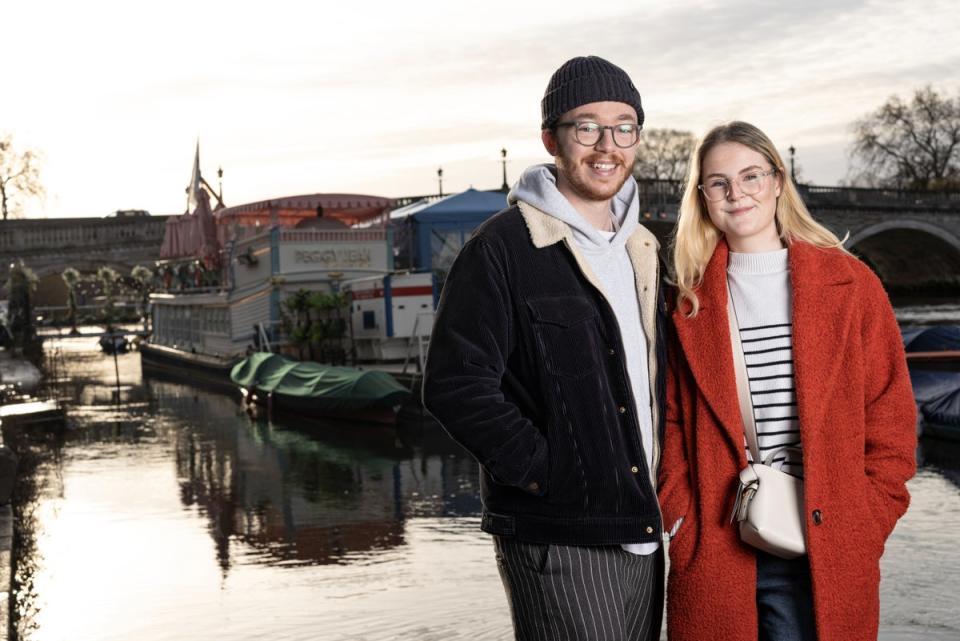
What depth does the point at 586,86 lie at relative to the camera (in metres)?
3.05

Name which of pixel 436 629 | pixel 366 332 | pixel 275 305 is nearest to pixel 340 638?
pixel 436 629

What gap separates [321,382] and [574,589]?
15.5 meters

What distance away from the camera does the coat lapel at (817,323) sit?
291 cm

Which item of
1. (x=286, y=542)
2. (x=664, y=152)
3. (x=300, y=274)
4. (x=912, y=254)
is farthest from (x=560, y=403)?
(x=664, y=152)

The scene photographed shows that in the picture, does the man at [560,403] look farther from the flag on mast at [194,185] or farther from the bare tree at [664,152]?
the bare tree at [664,152]

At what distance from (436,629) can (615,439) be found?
4396 mm

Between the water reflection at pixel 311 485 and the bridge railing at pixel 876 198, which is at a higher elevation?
the bridge railing at pixel 876 198

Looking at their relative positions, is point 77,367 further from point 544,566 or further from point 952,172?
point 952,172

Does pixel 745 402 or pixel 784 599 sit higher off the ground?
pixel 745 402

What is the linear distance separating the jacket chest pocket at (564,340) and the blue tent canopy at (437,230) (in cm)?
2618

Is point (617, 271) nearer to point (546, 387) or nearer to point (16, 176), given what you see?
point (546, 387)

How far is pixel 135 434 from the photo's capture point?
1795 cm

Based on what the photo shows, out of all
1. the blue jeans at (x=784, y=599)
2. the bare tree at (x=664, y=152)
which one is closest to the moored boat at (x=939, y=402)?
the blue jeans at (x=784, y=599)

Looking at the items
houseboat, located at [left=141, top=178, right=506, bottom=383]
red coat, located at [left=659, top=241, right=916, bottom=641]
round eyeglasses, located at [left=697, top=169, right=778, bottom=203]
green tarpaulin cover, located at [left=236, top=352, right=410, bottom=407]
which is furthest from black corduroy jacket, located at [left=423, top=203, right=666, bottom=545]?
houseboat, located at [left=141, top=178, right=506, bottom=383]
